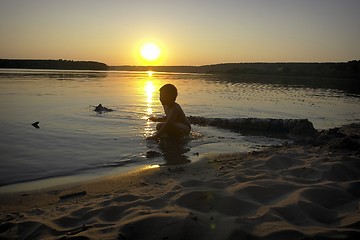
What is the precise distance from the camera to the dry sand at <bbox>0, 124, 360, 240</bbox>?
134 inches

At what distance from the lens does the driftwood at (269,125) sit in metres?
11.0

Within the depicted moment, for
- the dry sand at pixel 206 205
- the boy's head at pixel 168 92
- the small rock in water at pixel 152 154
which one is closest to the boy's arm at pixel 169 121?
the boy's head at pixel 168 92

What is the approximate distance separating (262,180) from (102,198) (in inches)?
93.8

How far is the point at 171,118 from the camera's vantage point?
31.9 feet

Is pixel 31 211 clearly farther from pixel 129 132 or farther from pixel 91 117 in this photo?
pixel 91 117

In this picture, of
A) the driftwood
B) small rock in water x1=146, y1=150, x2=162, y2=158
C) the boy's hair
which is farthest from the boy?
the driftwood

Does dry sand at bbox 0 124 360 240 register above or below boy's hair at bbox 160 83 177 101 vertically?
below

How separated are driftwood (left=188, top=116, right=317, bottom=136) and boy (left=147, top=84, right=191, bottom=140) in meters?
2.73

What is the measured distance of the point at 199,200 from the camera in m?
4.26

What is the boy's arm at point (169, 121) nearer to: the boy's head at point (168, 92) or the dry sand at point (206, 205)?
the boy's head at point (168, 92)

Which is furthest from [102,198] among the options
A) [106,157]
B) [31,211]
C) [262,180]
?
[106,157]

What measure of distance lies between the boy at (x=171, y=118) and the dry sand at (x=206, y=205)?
139 inches

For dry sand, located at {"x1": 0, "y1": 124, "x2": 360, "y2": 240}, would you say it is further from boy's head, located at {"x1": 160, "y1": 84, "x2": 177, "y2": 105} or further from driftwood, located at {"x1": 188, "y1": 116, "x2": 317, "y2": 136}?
driftwood, located at {"x1": 188, "y1": 116, "x2": 317, "y2": 136}

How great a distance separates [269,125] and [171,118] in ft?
13.9
